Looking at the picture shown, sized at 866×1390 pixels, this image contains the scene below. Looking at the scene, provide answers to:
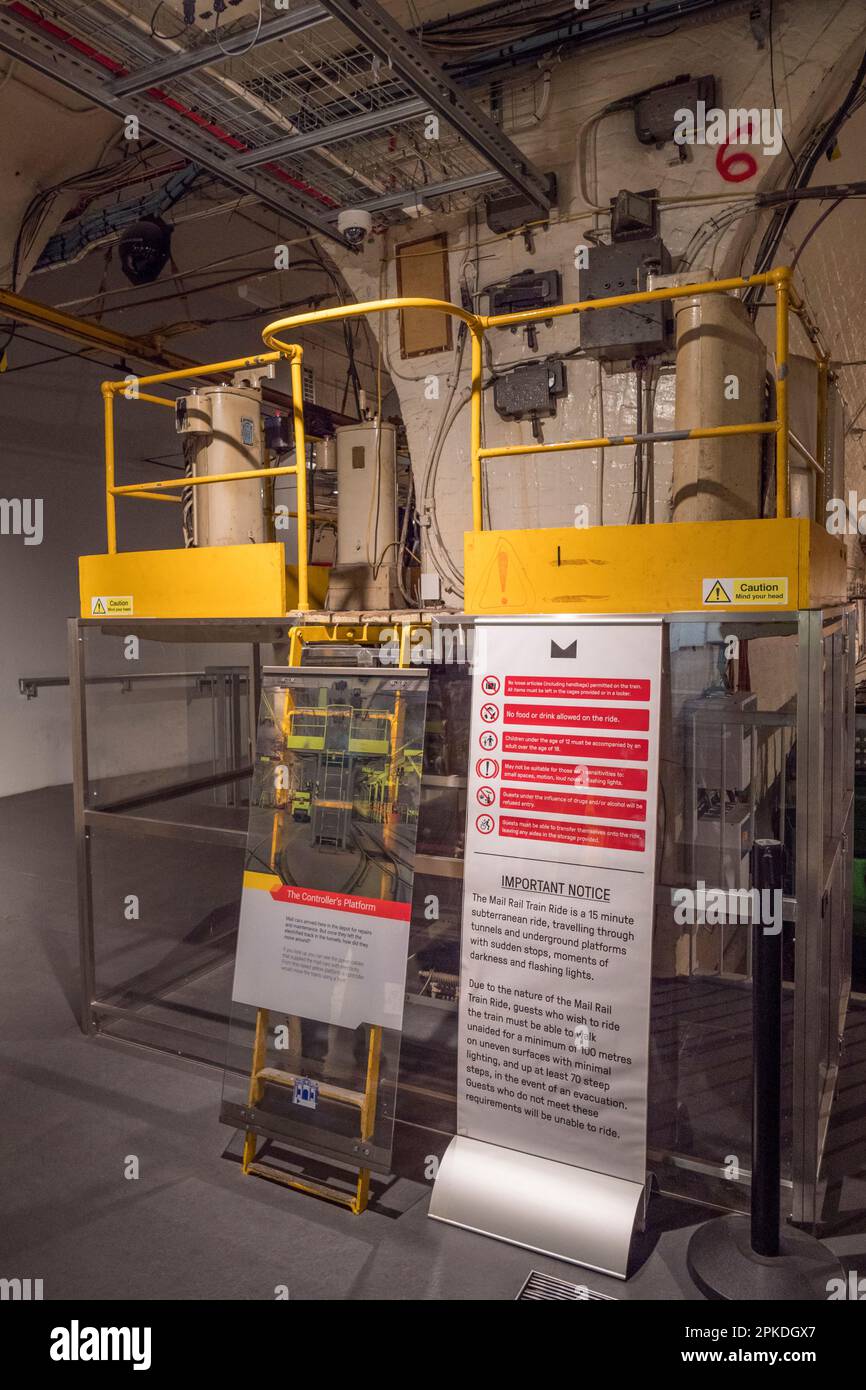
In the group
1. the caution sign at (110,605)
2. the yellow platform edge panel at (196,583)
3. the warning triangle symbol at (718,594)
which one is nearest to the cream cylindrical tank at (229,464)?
the yellow platform edge panel at (196,583)

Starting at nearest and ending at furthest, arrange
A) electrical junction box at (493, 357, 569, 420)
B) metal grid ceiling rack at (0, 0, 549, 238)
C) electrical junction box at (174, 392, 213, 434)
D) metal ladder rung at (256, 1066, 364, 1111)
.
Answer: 1. metal ladder rung at (256, 1066, 364, 1111)
2. metal grid ceiling rack at (0, 0, 549, 238)
3. electrical junction box at (174, 392, 213, 434)
4. electrical junction box at (493, 357, 569, 420)

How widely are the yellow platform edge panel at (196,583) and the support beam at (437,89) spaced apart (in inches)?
73.5

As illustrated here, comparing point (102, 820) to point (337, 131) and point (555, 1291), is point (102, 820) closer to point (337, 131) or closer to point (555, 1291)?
point (555, 1291)

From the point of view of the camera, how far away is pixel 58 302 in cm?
860

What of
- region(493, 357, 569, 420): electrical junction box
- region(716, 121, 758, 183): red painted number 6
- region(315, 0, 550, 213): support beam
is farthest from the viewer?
region(493, 357, 569, 420): electrical junction box

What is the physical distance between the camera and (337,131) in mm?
3951

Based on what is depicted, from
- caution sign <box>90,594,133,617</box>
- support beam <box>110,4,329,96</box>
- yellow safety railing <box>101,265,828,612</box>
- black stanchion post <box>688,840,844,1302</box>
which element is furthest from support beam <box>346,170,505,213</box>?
black stanchion post <box>688,840,844,1302</box>

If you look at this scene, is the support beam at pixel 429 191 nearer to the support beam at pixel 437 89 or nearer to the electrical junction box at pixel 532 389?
the support beam at pixel 437 89

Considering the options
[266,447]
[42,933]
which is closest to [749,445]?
[266,447]

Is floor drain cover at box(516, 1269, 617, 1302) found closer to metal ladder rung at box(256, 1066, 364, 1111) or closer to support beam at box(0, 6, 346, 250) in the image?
metal ladder rung at box(256, 1066, 364, 1111)

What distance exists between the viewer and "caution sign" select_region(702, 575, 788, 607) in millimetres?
2641

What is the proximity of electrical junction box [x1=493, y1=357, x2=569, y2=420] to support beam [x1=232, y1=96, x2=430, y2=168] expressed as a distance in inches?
49.1

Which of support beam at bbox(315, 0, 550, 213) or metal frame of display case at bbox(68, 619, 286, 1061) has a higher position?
support beam at bbox(315, 0, 550, 213)
